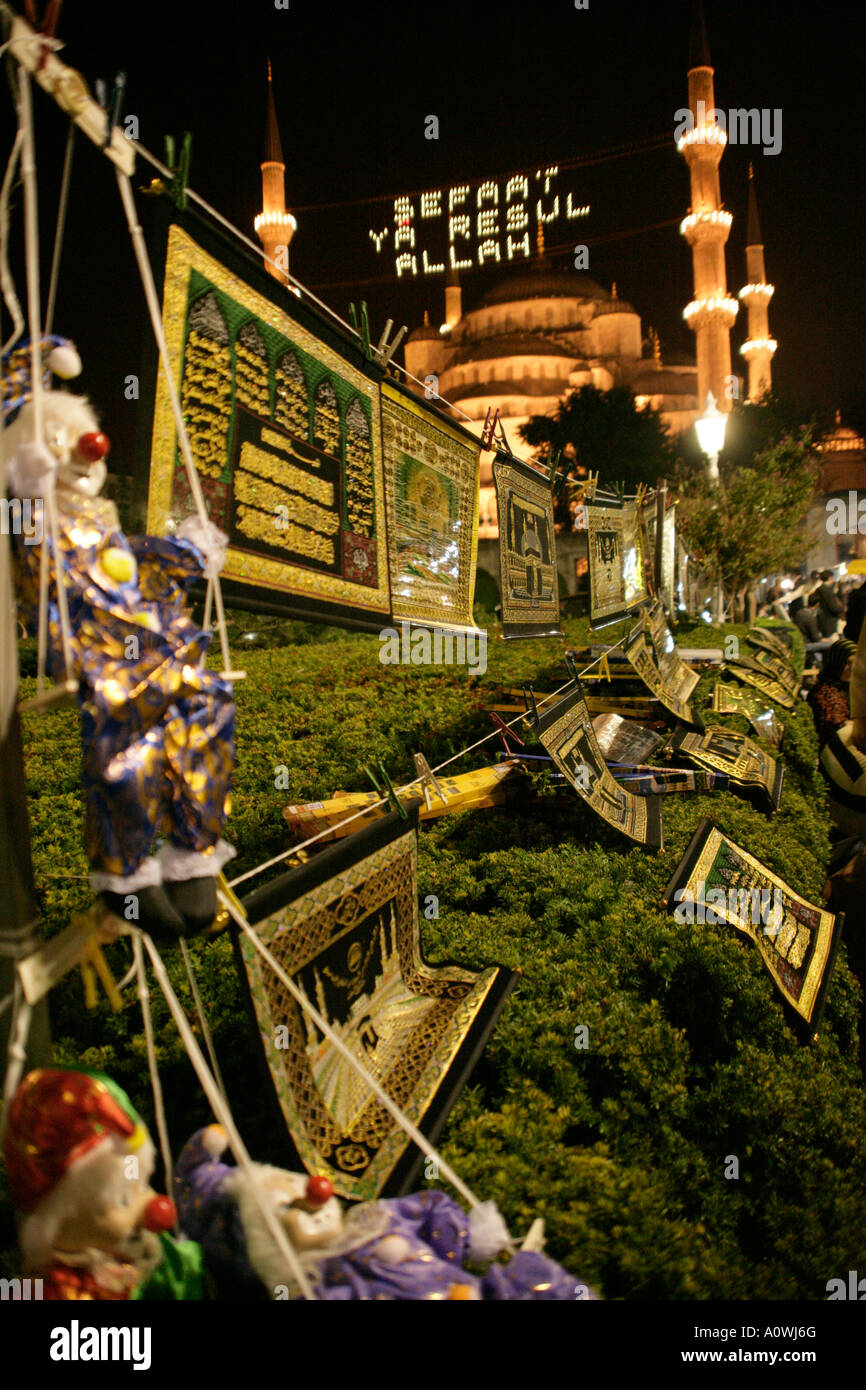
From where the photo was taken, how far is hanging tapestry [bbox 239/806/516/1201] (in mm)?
2119

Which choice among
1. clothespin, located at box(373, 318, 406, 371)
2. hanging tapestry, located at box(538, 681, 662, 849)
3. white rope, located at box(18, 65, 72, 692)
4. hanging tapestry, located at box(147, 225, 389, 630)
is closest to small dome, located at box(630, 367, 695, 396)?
hanging tapestry, located at box(538, 681, 662, 849)

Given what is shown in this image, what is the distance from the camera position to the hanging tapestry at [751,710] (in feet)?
25.7

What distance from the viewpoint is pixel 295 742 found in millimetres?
5574

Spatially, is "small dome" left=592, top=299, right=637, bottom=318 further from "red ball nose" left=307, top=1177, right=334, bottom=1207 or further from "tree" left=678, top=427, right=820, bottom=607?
"red ball nose" left=307, top=1177, right=334, bottom=1207

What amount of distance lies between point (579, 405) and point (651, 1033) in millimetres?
30471

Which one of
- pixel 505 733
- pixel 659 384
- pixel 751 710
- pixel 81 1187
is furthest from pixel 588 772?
pixel 659 384

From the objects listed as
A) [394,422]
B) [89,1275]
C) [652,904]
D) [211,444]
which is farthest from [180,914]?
[652,904]

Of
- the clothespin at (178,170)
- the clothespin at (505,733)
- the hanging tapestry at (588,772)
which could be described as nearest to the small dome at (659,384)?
the clothespin at (505,733)

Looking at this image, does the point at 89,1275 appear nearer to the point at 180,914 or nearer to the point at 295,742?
the point at 180,914

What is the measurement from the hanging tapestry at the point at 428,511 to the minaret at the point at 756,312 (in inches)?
1496

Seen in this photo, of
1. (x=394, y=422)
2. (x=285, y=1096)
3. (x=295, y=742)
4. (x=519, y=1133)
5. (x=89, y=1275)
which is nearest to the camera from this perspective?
(x=89, y=1275)

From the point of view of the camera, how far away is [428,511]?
12.8 feet

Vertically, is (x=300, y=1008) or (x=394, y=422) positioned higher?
(x=394, y=422)

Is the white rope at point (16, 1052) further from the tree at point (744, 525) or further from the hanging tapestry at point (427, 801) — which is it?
the tree at point (744, 525)
